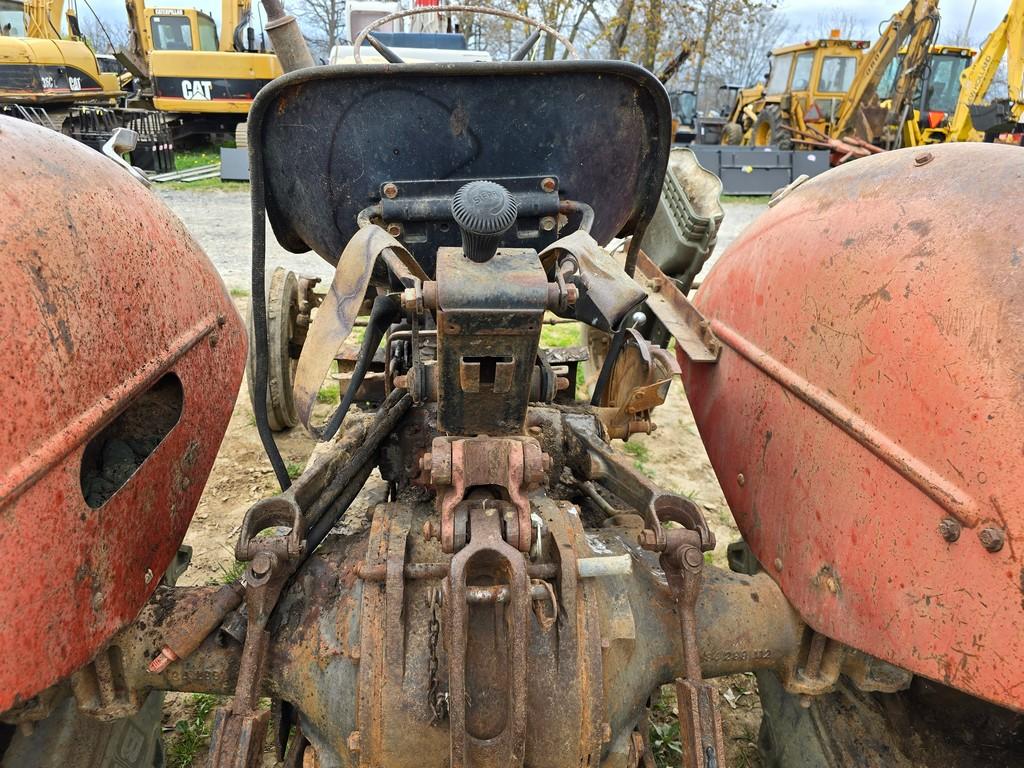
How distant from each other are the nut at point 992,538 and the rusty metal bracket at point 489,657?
689 millimetres

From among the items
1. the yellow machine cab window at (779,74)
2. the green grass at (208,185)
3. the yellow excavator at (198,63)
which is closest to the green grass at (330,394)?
the green grass at (208,185)

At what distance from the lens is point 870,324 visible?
134cm

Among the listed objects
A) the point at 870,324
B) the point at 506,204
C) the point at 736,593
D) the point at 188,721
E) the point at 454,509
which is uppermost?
the point at 506,204

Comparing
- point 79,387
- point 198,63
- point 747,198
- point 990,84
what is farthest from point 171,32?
point 79,387

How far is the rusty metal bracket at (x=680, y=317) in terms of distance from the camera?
6.47 feet

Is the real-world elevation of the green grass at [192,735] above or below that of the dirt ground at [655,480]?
above

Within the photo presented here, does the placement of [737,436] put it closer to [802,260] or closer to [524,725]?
[802,260]

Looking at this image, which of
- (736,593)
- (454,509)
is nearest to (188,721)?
(454,509)

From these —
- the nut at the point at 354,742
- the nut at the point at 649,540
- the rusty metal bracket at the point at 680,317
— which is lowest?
the nut at the point at 354,742

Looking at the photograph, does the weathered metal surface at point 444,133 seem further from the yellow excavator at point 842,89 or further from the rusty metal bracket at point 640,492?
the yellow excavator at point 842,89

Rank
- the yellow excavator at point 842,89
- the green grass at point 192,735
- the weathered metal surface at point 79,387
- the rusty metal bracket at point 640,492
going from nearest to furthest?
the weathered metal surface at point 79,387, the rusty metal bracket at point 640,492, the green grass at point 192,735, the yellow excavator at point 842,89

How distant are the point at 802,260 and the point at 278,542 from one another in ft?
4.12

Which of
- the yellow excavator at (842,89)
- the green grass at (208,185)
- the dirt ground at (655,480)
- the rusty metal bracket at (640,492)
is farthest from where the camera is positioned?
the yellow excavator at (842,89)

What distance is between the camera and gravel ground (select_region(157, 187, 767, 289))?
6.74 metres
